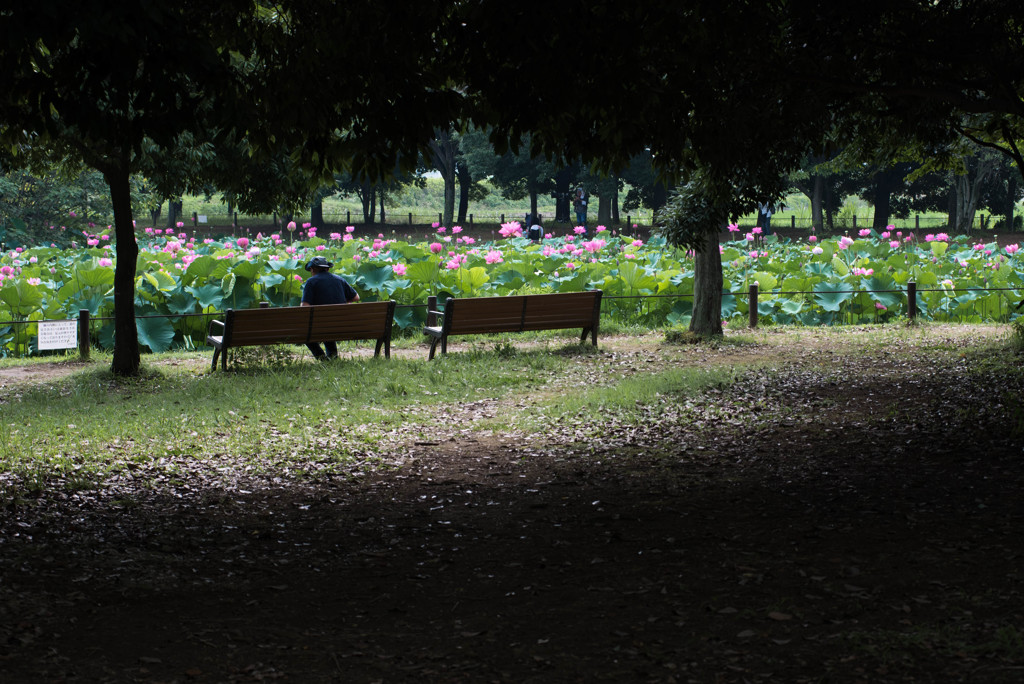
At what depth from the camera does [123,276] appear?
11.7 metres

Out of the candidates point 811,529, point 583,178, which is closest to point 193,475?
point 811,529

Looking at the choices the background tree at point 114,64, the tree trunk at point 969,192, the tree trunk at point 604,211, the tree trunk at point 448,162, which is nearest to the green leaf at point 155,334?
the background tree at point 114,64

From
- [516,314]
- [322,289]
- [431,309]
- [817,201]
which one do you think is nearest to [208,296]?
[431,309]

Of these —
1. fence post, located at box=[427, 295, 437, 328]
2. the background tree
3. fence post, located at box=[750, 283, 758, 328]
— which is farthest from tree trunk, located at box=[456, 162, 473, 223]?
the background tree

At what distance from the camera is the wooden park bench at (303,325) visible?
11906mm

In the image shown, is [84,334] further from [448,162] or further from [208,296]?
[448,162]

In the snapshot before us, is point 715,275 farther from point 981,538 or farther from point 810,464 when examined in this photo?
point 981,538

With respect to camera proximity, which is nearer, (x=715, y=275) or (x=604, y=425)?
(x=604, y=425)

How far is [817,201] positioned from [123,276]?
133ft

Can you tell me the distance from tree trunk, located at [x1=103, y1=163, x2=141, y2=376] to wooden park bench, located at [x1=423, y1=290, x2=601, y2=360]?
11.3 feet

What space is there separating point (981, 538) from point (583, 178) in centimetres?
4477

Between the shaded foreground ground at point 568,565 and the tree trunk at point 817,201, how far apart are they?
1586 inches

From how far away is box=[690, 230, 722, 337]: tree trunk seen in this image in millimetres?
14117

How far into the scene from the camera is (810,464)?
282 inches
